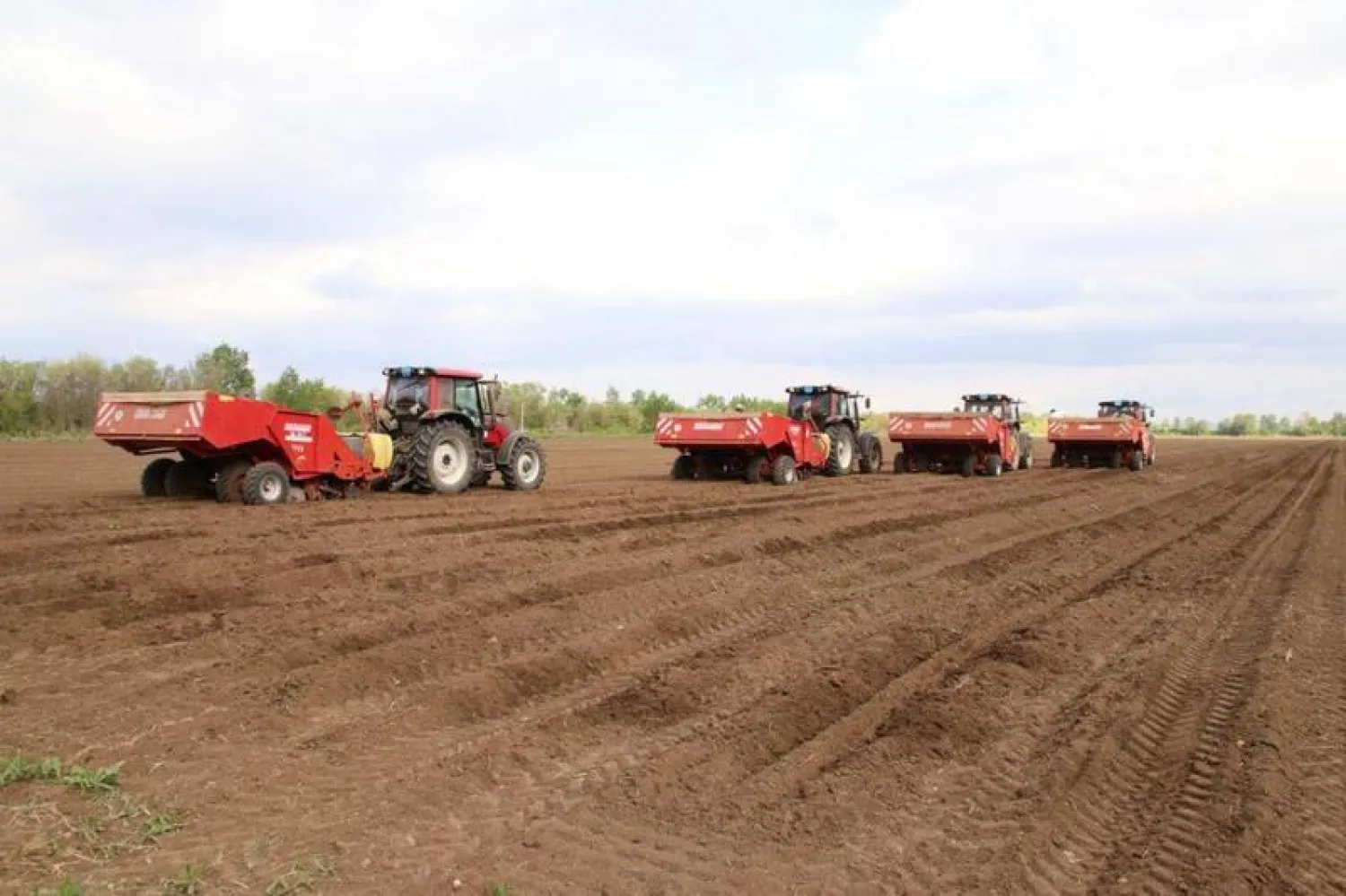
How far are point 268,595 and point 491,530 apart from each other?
3438 mm

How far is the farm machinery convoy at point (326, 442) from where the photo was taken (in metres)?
11.6

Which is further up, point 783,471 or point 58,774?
point 783,471

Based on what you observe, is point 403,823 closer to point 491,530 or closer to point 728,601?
point 728,601

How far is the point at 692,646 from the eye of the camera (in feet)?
20.9

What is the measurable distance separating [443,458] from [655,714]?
1014 centimetres

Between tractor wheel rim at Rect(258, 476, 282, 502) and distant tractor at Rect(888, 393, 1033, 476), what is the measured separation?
13.5 m

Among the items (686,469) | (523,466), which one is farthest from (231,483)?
(686,469)

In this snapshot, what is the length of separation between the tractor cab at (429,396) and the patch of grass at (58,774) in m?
10.5

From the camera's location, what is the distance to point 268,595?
7.14 meters

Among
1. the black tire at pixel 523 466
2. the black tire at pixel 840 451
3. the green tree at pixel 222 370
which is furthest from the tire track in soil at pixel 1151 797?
the green tree at pixel 222 370

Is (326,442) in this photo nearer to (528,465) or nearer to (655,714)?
(528,465)

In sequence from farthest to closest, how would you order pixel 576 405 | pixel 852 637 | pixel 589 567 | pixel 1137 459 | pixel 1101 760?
pixel 576 405, pixel 1137 459, pixel 589 567, pixel 852 637, pixel 1101 760

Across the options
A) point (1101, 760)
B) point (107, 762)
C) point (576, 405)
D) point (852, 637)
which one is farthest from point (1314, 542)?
point (576, 405)

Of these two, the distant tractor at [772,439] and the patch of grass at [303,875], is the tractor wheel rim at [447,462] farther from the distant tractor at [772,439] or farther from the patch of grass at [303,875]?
the patch of grass at [303,875]
